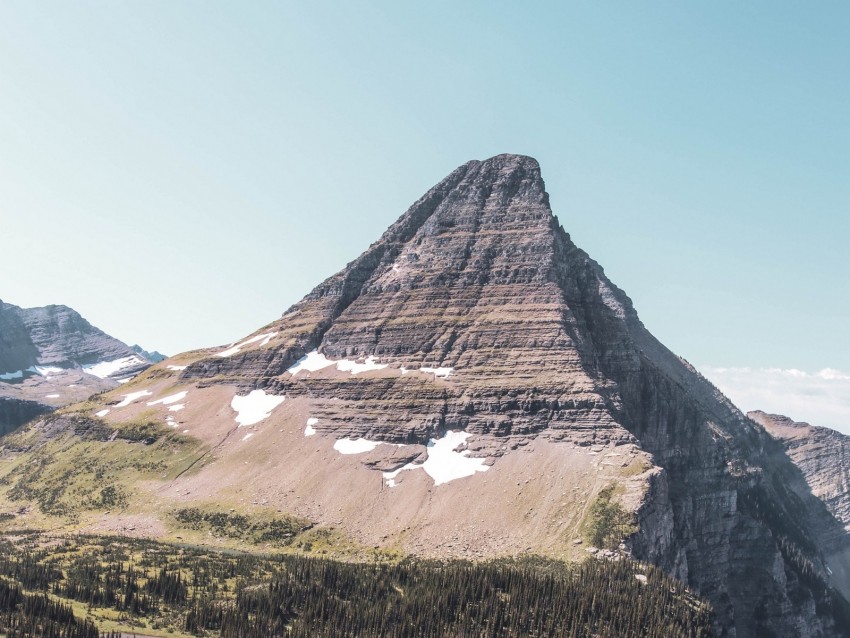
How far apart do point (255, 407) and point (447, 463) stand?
64082 mm

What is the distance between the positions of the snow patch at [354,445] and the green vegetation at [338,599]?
4851 cm

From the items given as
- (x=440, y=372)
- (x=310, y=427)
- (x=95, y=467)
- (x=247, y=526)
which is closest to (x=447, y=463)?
(x=440, y=372)

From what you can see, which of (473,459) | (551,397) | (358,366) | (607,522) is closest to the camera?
(607,522)

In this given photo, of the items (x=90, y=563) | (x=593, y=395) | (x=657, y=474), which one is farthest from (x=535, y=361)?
(x=90, y=563)

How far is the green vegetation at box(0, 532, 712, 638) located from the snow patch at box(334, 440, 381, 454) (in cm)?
4851

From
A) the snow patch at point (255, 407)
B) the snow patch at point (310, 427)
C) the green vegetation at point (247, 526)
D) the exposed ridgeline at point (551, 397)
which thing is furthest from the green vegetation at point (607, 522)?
the snow patch at point (255, 407)

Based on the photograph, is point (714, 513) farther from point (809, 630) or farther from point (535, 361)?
point (535, 361)

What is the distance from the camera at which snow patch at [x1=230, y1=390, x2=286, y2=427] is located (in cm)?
18825

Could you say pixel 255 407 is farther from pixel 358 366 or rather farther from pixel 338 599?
pixel 338 599

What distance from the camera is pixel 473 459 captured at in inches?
6029

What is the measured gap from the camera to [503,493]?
141m

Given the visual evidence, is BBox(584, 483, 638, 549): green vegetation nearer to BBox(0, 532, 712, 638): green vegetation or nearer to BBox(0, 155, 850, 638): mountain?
BBox(0, 155, 850, 638): mountain

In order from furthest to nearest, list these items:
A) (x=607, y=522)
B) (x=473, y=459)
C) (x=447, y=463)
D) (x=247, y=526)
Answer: (x=447, y=463), (x=473, y=459), (x=247, y=526), (x=607, y=522)

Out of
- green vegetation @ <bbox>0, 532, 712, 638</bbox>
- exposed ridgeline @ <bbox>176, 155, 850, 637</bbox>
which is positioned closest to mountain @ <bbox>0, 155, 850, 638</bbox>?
exposed ridgeline @ <bbox>176, 155, 850, 637</bbox>
